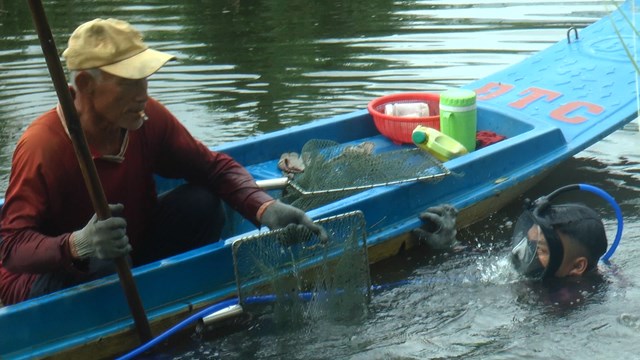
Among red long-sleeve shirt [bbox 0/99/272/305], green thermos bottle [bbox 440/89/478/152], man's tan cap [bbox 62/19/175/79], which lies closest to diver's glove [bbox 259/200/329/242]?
red long-sleeve shirt [bbox 0/99/272/305]

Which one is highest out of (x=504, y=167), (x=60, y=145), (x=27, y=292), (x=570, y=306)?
(x=60, y=145)

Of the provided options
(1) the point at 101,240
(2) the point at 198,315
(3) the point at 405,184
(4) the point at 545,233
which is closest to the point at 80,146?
(1) the point at 101,240

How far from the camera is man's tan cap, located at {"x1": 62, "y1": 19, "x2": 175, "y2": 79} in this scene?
3.57 meters

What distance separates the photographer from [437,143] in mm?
5445

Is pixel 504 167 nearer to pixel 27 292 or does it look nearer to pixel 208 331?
pixel 208 331

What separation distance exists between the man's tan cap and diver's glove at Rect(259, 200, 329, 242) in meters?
0.95

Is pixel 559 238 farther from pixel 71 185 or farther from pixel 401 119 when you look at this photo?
pixel 71 185

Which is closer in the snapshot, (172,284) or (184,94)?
(172,284)

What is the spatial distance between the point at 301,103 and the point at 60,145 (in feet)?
15.4

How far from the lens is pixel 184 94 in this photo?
8.62m

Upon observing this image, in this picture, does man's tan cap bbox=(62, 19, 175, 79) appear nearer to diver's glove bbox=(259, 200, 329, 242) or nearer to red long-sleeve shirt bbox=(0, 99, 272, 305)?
red long-sleeve shirt bbox=(0, 99, 272, 305)

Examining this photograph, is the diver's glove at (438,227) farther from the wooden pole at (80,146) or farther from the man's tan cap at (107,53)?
the man's tan cap at (107,53)

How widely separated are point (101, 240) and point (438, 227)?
7.35ft

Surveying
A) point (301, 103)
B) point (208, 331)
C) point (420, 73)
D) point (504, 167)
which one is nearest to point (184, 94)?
point (301, 103)
